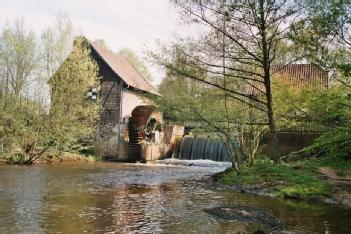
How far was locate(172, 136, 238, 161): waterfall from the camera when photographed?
2480 centimetres

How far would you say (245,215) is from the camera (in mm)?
8586

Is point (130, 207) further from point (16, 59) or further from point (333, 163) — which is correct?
point (16, 59)

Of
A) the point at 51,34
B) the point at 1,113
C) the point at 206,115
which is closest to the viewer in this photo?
the point at 206,115

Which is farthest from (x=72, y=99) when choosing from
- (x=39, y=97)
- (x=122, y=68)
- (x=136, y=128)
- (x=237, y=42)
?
(x=237, y=42)

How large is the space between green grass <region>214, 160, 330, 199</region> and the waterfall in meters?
9.79

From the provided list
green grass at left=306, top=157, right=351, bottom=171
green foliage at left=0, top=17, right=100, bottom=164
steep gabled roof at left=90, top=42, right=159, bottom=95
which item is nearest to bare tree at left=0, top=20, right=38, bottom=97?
green foliage at left=0, top=17, right=100, bottom=164

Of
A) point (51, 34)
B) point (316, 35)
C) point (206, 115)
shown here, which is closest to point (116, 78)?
point (51, 34)

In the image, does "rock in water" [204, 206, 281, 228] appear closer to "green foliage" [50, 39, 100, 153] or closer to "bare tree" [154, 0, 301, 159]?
"bare tree" [154, 0, 301, 159]

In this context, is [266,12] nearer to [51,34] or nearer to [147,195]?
[147,195]

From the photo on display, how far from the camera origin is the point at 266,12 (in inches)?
432

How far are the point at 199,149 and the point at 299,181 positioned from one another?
1373 cm

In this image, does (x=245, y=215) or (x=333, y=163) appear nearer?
(x=245, y=215)

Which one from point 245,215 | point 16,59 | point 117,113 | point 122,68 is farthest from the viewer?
point 122,68

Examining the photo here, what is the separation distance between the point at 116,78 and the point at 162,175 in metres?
11.0
